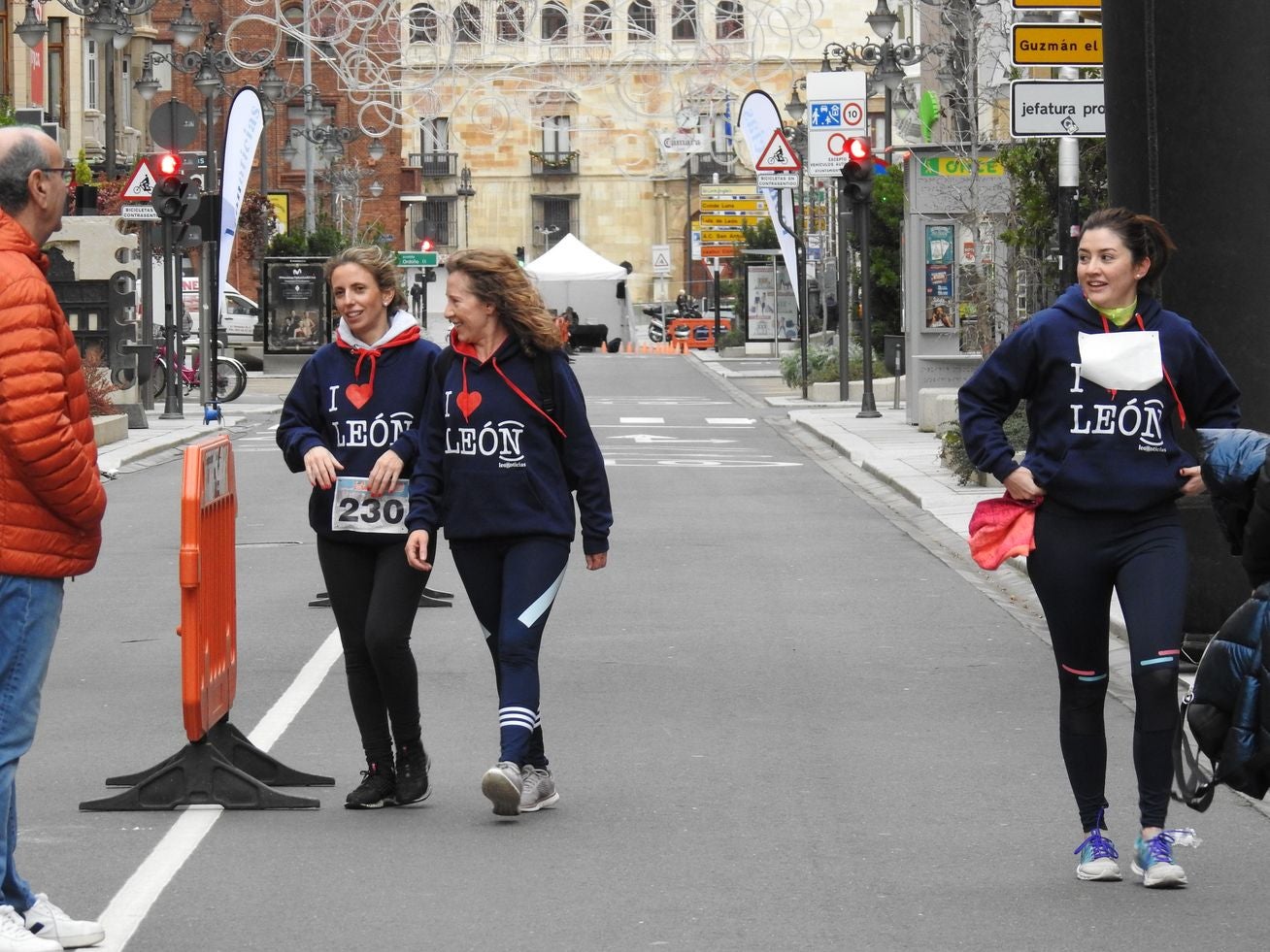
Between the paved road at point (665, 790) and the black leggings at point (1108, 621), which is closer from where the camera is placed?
the paved road at point (665, 790)

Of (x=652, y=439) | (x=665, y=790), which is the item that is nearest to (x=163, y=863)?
(x=665, y=790)

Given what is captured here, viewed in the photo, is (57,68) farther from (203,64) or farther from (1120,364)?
(1120,364)

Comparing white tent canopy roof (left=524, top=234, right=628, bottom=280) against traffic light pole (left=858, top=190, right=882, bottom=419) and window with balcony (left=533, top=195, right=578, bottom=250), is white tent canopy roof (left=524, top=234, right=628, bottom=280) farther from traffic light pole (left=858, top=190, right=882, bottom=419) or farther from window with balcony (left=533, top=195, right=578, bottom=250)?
traffic light pole (left=858, top=190, right=882, bottom=419)

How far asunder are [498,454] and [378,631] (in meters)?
0.69

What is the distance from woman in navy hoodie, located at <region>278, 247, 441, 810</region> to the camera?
7.60 meters

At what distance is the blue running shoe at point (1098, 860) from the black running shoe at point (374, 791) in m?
2.34

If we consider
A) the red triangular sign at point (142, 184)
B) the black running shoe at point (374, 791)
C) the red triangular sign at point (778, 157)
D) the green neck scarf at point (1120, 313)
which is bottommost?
the black running shoe at point (374, 791)

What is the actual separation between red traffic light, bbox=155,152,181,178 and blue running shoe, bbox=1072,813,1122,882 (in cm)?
2649

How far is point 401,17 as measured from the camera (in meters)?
25.9

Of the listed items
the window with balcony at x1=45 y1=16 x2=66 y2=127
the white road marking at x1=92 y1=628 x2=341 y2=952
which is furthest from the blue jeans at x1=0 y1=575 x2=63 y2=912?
the window with balcony at x1=45 y1=16 x2=66 y2=127

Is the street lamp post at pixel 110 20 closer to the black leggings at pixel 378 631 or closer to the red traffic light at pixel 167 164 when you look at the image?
the red traffic light at pixel 167 164

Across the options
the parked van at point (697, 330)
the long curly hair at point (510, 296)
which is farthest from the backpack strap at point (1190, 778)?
the parked van at point (697, 330)

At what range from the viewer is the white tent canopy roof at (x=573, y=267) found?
2960 inches

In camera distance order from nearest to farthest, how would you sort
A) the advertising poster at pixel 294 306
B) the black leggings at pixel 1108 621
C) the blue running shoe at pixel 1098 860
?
the black leggings at pixel 1108 621
the blue running shoe at pixel 1098 860
the advertising poster at pixel 294 306
